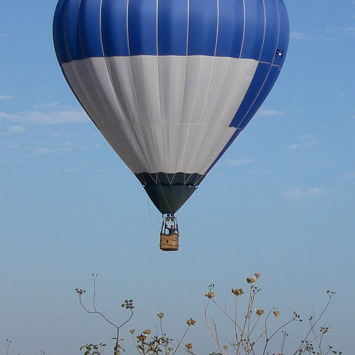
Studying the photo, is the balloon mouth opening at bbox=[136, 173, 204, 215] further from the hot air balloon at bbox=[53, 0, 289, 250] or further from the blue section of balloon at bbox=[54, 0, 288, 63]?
Answer: the blue section of balloon at bbox=[54, 0, 288, 63]

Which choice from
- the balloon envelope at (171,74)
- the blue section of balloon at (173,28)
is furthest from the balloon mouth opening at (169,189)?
the blue section of balloon at (173,28)

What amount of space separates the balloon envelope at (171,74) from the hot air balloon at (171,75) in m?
0.03

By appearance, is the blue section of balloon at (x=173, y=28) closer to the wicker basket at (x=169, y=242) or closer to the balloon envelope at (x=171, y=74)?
the balloon envelope at (x=171, y=74)

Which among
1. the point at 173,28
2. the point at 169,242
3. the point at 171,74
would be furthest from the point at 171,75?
the point at 169,242

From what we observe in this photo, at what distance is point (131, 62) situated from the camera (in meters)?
26.2

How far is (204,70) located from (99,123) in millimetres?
3948

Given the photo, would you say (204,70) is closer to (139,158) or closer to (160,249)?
(139,158)

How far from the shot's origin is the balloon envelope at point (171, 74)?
25844 millimetres

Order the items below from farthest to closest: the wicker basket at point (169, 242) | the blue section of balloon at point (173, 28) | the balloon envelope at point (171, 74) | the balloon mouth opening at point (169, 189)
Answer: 1. the balloon mouth opening at point (169, 189)
2. the wicker basket at point (169, 242)
3. the balloon envelope at point (171, 74)
4. the blue section of balloon at point (173, 28)

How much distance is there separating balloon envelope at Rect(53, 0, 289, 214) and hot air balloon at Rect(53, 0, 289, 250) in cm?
3

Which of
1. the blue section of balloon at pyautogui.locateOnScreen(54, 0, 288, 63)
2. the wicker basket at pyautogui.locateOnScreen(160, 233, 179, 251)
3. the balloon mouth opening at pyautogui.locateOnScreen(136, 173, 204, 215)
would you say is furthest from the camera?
the balloon mouth opening at pyautogui.locateOnScreen(136, 173, 204, 215)

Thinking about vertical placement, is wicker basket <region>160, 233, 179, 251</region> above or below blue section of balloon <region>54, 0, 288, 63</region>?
below

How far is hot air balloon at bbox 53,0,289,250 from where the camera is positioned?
25844mm

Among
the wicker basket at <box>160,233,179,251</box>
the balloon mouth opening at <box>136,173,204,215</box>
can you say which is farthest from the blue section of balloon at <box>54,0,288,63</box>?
the wicker basket at <box>160,233,179,251</box>
